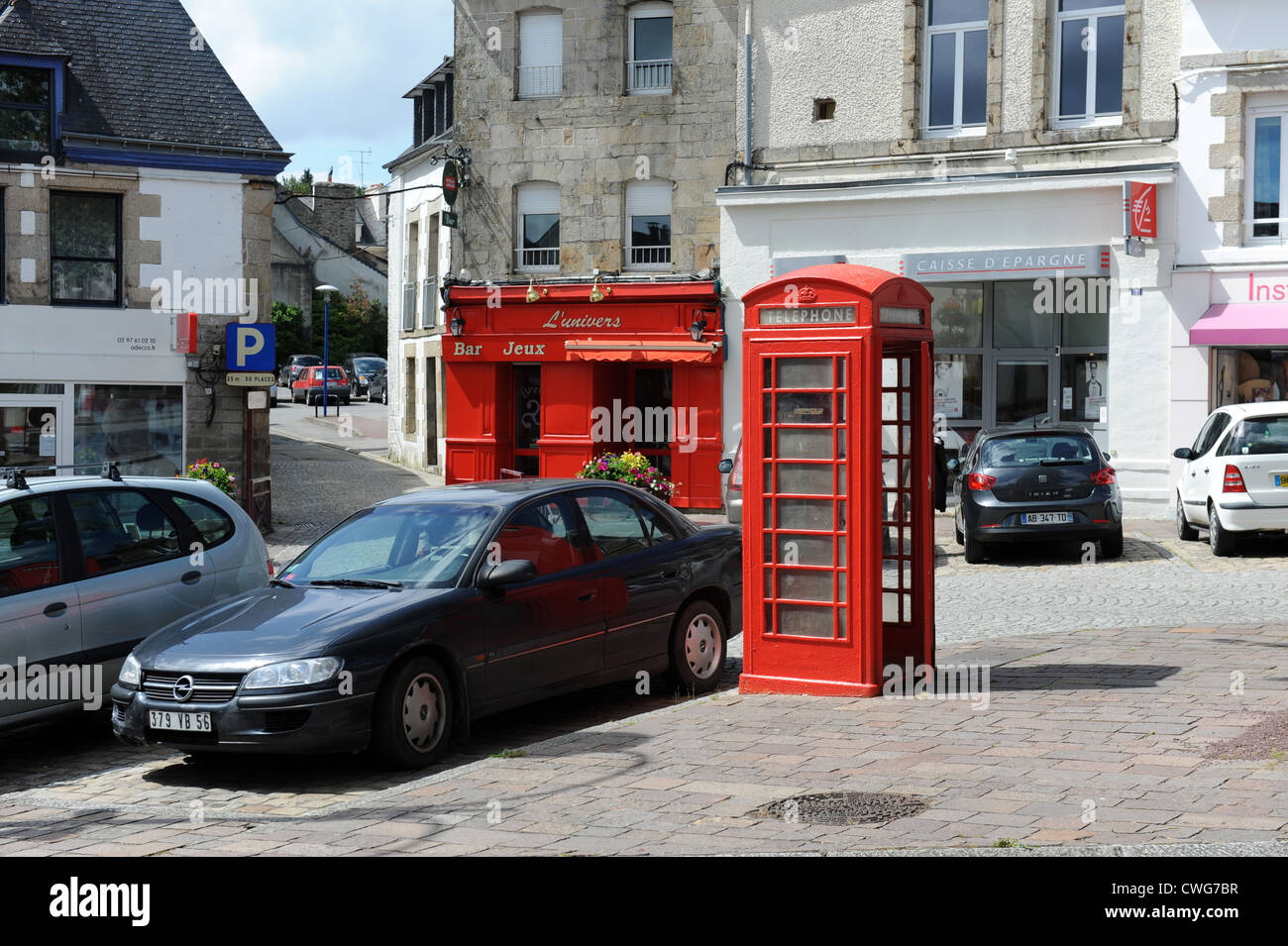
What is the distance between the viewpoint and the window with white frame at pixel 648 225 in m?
28.8

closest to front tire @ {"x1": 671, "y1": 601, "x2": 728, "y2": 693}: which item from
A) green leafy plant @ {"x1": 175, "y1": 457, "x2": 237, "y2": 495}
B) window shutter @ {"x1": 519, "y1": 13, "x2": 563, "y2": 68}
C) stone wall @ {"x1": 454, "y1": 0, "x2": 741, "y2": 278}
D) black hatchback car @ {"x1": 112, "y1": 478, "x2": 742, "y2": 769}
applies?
black hatchback car @ {"x1": 112, "y1": 478, "x2": 742, "y2": 769}

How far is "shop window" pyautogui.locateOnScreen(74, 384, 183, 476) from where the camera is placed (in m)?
23.2

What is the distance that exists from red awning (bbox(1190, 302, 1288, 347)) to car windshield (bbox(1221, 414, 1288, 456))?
5155mm

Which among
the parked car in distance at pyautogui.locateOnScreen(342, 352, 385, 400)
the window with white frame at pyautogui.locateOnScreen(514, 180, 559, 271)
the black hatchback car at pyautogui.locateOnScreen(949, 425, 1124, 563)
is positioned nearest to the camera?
the black hatchback car at pyautogui.locateOnScreen(949, 425, 1124, 563)

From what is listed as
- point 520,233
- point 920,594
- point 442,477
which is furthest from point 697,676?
point 442,477

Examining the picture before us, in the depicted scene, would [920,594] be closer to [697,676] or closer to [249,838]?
[697,676]

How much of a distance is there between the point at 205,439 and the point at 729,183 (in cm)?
1029

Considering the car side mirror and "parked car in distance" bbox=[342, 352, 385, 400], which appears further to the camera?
"parked car in distance" bbox=[342, 352, 385, 400]

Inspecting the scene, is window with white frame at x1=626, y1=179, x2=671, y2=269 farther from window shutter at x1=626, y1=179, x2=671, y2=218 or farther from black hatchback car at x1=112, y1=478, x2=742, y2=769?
black hatchback car at x1=112, y1=478, x2=742, y2=769

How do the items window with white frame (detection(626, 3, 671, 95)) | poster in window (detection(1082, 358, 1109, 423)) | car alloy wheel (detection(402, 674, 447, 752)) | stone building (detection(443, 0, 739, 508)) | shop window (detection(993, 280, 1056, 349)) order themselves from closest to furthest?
car alloy wheel (detection(402, 674, 447, 752))
poster in window (detection(1082, 358, 1109, 423))
shop window (detection(993, 280, 1056, 349))
stone building (detection(443, 0, 739, 508))
window with white frame (detection(626, 3, 671, 95))

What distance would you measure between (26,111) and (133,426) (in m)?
4.96

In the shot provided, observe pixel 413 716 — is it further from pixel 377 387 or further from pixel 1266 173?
pixel 377 387

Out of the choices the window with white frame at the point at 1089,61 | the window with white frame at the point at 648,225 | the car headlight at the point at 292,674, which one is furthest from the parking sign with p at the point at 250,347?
the car headlight at the point at 292,674

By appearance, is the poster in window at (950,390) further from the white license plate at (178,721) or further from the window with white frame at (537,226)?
the white license plate at (178,721)
